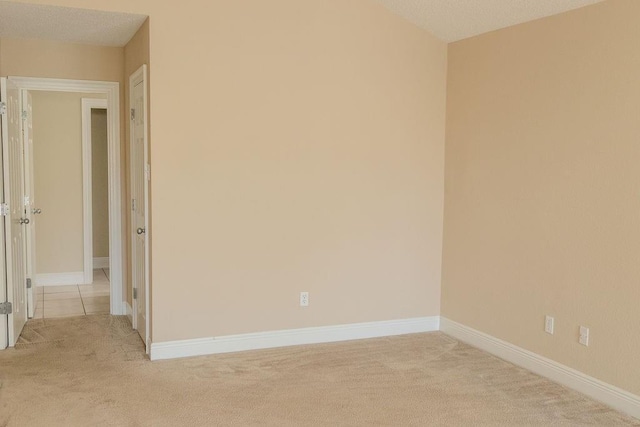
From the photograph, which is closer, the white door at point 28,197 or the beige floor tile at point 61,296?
the white door at point 28,197

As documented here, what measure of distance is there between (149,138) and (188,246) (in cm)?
81


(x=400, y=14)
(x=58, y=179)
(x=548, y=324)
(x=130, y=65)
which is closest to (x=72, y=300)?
(x=58, y=179)

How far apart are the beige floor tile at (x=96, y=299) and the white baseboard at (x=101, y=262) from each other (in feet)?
5.68

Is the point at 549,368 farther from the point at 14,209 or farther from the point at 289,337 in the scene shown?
the point at 14,209

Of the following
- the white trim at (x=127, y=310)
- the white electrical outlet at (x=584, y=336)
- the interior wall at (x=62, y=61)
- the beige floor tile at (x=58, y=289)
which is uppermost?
the interior wall at (x=62, y=61)

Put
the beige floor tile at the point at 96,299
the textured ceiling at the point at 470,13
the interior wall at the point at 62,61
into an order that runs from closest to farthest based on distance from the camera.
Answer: the textured ceiling at the point at 470,13 < the interior wall at the point at 62,61 < the beige floor tile at the point at 96,299

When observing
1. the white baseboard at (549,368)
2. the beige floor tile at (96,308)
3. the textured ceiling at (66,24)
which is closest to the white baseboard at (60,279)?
the beige floor tile at (96,308)

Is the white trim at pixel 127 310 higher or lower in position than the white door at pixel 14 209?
lower

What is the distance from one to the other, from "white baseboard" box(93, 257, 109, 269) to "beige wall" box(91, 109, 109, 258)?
42mm

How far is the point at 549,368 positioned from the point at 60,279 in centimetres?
541

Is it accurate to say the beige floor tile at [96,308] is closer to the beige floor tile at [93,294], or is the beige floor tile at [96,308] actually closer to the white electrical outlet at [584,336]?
the beige floor tile at [93,294]

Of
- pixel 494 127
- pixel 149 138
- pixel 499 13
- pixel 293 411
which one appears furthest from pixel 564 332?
pixel 149 138

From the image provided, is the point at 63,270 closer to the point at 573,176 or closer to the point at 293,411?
the point at 293,411

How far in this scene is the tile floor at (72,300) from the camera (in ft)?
18.6
